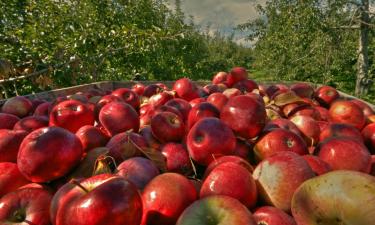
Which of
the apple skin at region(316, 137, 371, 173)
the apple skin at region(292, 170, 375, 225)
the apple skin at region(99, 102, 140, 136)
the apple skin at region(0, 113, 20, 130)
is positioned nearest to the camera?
the apple skin at region(292, 170, 375, 225)

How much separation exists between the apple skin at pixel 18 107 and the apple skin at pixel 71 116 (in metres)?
0.73

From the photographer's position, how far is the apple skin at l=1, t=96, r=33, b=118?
2.87 m

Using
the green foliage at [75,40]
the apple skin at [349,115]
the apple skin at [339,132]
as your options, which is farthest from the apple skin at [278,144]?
the green foliage at [75,40]

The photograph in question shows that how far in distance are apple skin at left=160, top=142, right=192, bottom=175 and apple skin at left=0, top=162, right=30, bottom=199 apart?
2.40ft

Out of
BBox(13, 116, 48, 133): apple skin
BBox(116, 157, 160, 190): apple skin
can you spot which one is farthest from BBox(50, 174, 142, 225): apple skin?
BBox(13, 116, 48, 133): apple skin

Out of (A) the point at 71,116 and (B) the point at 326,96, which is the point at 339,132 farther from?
(A) the point at 71,116

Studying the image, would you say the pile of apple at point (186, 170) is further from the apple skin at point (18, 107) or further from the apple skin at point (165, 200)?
the apple skin at point (18, 107)

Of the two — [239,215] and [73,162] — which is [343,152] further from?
[73,162]

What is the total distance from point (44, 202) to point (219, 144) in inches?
35.4


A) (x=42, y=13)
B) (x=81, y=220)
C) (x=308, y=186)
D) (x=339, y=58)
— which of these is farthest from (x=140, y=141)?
(x=339, y=58)

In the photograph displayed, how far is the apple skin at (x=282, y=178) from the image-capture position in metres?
1.46

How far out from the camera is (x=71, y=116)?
7.60 ft

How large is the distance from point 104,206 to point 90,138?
92cm

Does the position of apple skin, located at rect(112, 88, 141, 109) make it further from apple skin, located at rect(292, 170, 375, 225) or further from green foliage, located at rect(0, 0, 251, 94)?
green foliage, located at rect(0, 0, 251, 94)
